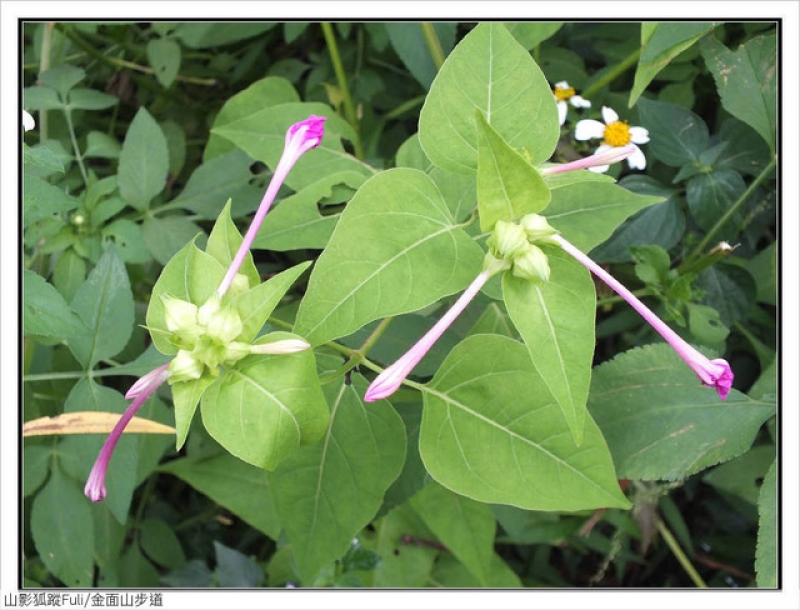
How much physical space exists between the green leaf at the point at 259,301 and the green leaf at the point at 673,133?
72 cm

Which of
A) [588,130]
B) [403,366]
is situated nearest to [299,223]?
[403,366]

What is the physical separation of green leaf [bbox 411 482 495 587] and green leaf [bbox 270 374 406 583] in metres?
0.30

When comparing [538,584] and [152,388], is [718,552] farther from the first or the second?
[152,388]

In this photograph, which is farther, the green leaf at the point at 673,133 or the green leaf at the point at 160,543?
the green leaf at the point at 160,543

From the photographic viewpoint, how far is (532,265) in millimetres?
680

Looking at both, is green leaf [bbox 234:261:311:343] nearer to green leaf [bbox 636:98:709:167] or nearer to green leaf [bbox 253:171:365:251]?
green leaf [bbox 253:171:365:251]

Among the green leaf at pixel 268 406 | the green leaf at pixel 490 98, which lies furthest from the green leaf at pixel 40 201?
the green leaf at pixel 490 98

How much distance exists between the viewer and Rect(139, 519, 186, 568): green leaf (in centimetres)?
132

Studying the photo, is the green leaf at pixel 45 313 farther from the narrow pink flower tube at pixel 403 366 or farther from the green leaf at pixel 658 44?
the green leaf at pixel 658 44

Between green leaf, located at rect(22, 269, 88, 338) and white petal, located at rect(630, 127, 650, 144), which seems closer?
green leaf, located at rect(22, 269, 88, 338)

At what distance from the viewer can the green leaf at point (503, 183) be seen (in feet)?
2.15

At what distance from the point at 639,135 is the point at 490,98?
51 centimetres

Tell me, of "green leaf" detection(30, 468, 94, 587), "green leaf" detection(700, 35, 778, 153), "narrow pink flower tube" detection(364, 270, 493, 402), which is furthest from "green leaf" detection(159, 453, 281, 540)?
"green leaf" detection(700, 35, 778, 153)

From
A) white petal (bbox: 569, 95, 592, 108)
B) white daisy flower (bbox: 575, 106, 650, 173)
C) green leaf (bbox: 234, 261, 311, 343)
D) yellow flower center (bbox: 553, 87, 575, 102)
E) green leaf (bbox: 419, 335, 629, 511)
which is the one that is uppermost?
yellow flower center (bbox: 553, 87, 575, 102)
